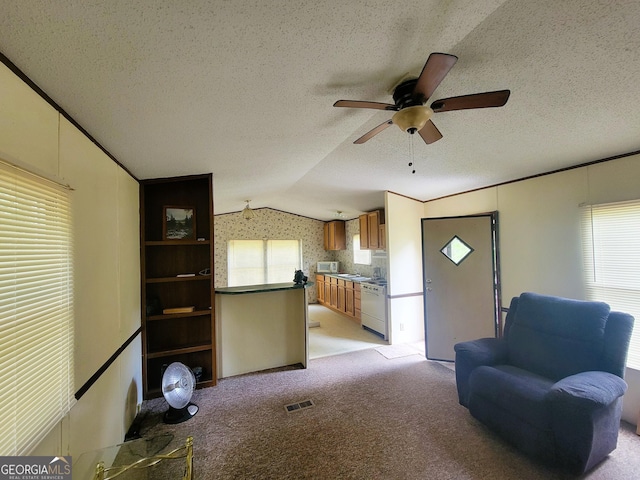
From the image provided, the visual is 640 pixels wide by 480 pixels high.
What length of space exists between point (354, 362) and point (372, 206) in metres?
3.01

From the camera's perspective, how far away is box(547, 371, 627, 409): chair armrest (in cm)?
164

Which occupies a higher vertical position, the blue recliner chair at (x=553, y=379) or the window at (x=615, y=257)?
the window at (x=615, y=257)

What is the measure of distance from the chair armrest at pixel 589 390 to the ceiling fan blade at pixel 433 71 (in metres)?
2.06

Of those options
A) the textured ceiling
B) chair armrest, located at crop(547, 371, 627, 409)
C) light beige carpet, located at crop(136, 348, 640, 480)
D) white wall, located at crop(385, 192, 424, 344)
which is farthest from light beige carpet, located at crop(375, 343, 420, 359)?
the textured ceiling

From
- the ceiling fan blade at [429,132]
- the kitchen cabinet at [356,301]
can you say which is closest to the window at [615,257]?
the ceiling fan blade at [429,132]

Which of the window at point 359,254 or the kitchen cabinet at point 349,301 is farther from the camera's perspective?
the window at point 359,254

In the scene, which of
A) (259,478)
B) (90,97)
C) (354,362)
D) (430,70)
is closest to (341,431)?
(259,478)

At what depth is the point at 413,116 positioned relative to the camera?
1557 millimetres

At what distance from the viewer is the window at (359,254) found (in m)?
6.29

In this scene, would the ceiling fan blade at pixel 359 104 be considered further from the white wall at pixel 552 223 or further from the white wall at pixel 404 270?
the white wall at pixel 404 270

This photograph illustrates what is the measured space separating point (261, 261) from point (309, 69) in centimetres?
587

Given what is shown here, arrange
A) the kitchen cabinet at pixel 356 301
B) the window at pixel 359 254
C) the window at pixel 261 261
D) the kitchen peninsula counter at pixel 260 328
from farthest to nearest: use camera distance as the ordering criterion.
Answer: the window at pixel 261 261
the window at pixel 359 254
the kitchen cabinet at pixel 356 301
the kitchen peninsula counter at pixel 260 328

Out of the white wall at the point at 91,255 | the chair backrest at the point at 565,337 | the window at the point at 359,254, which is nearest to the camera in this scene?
the white wall at the point at 91,255

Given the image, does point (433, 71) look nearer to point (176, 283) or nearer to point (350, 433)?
point (350, 433)
